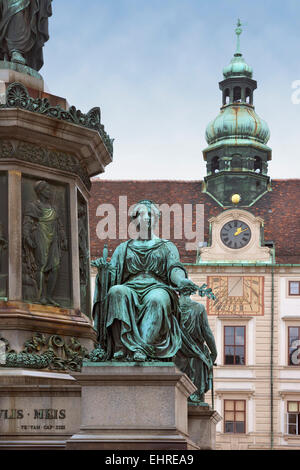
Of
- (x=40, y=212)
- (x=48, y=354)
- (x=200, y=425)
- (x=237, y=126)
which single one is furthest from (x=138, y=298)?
(x=237, y=126)

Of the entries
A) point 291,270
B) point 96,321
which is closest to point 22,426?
point 96,321

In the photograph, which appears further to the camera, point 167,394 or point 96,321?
point 96,321

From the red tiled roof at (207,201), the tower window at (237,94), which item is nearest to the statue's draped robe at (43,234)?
the red tiled roof at (207,201)

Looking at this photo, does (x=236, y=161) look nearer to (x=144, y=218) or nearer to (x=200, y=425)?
(x=200, y=425)

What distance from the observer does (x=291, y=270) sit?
57.7 meters

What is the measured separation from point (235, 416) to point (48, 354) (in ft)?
142

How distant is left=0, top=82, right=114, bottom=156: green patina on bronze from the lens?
593 inches

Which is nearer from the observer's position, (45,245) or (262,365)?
(45,245)

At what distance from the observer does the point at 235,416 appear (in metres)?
57.0

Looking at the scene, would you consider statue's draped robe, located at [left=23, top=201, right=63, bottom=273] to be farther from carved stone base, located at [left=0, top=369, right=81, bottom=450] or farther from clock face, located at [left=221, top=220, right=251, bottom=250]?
clock face, located at [left=221, top=220, right=251, bottom=250]

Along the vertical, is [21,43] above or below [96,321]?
above

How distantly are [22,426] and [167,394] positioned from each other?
1.92 metres

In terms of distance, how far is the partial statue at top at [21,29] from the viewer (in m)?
16.4

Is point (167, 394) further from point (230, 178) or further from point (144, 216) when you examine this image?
point (230, 178)
